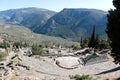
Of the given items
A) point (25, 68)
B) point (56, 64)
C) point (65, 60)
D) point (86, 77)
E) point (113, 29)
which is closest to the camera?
point (86, 77)

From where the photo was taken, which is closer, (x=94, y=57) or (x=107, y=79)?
(x=107, y=79)

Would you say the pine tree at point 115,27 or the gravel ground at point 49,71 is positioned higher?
the pine tree at point 115,27

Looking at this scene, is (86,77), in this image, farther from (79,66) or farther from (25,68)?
(79,66)

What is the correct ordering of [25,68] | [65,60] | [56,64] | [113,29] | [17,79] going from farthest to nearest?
[65,60] → [56,64] → [25,68] → [113,29] → [17,79]

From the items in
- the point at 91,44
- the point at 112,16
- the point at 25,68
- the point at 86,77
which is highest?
the point at 112,16

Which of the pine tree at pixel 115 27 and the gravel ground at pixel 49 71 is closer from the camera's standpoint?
the pine tree at pixel 115 27

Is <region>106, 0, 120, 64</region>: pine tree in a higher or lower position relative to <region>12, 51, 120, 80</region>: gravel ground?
higher

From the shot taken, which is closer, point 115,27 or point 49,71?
point 115,27

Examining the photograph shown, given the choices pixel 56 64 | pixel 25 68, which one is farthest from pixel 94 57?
pixel 25 68

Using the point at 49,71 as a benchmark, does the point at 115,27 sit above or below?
above

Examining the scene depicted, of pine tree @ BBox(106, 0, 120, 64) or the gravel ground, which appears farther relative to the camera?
the gravel ground

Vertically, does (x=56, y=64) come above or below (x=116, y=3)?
below

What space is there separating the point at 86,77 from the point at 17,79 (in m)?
8.91

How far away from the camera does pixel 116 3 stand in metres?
36.8
